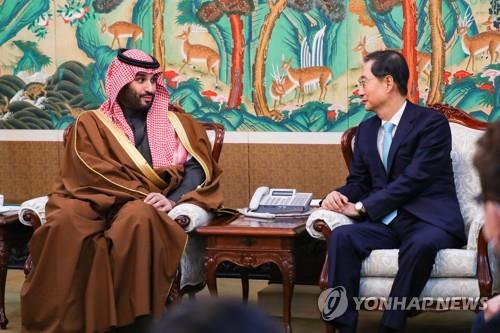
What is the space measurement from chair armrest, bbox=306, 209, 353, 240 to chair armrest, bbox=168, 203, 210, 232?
62 centimetres

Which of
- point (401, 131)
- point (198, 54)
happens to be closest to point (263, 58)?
point (198, 54)

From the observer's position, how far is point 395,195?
4512 mm

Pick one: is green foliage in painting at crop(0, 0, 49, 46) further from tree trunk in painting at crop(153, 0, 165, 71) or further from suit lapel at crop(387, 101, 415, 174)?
suit lapel at crop(387, 101, 415, 174)

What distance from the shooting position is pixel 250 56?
20.8ft

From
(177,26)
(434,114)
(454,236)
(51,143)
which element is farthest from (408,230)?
(51,143)

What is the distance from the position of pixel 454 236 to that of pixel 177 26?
9.33 feet

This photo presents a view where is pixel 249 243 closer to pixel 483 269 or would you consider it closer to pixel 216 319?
pixel 483 269

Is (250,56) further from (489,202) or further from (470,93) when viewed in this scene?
(489,202)

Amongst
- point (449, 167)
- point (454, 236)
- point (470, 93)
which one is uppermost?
point (470, 93)

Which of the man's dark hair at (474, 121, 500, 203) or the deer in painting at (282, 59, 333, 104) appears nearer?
the man's dark hair at (474, 121, 500, 203)

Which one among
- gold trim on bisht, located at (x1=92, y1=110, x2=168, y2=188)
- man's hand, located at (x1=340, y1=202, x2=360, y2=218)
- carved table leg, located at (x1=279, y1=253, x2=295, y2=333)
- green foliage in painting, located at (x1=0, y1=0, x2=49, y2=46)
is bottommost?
carved table leg, located at (x1=279, y1=253, x2=295, y2=333)

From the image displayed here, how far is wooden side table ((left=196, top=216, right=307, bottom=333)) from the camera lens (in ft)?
15.1

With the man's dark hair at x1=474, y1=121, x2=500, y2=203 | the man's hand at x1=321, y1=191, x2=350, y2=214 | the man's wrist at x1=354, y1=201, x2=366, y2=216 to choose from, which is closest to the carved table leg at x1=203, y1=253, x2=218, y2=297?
the man's hand at x1=321, y1=191, x2=350, y2=214

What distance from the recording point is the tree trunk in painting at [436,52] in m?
5.94
